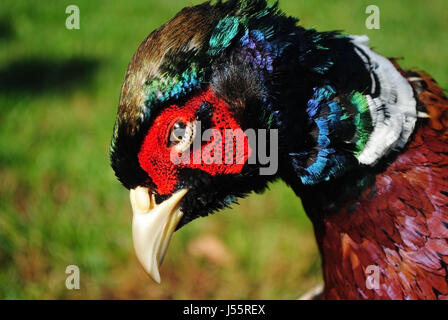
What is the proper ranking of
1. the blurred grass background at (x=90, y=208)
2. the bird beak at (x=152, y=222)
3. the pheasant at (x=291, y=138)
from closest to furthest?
the pheasant at (x=291, y=138) → the bird beak at (x=152, y=222) → the blurred grass background at (x=90, y=208)

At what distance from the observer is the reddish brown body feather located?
1597 millimetres

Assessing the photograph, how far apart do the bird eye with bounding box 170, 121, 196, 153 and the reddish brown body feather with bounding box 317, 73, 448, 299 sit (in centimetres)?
62

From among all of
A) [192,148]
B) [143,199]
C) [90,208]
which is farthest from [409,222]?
[90,208]

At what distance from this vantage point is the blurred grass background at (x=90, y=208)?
2908 mm

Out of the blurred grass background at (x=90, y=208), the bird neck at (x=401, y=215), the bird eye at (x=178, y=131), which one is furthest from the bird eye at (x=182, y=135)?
the blurred grass background at (x=90, y=208)

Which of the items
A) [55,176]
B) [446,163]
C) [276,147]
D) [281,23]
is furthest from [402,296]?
[55,176]

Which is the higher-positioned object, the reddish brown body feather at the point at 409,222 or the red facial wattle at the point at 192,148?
the red facial wattle at the point at 192,148

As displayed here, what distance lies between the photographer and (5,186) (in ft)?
11.2

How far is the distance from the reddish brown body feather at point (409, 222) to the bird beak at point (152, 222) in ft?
1.91

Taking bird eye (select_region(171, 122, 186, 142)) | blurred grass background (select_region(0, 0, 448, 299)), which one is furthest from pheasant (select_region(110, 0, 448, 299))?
blurred grass background (select_region(0, 0, 448, 299))

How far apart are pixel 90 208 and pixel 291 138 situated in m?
2.24

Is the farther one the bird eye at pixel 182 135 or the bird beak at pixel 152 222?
the bird beak at pixel 152 222

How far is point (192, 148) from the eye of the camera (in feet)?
4.78

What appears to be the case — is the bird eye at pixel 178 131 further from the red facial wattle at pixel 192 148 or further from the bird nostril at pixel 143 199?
the bird nostril at pixel 143 199
